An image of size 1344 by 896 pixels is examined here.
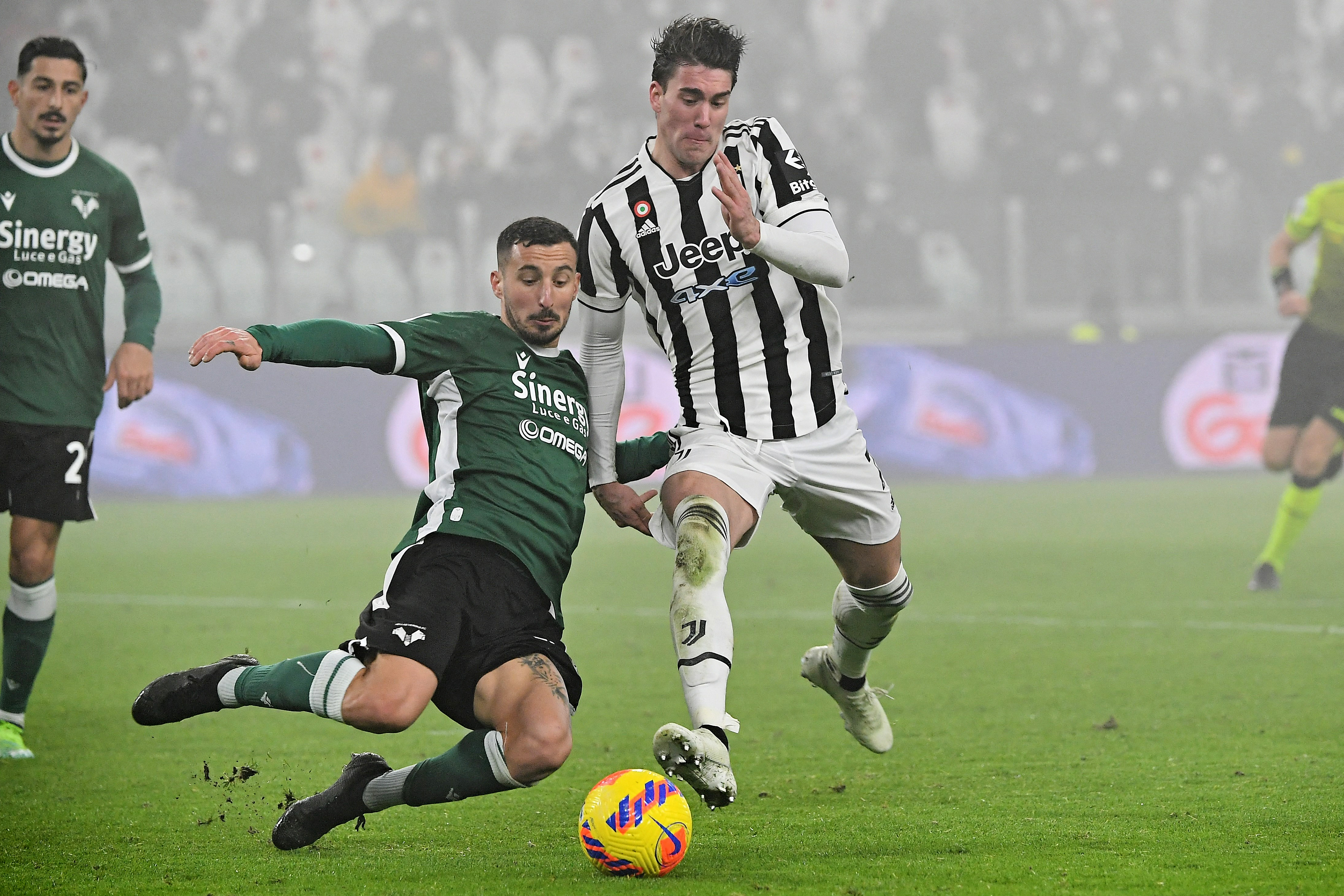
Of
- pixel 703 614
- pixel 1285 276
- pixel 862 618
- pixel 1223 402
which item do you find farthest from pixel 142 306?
pixel 1223 402

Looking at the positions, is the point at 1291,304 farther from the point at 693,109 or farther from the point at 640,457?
the point at 693,109

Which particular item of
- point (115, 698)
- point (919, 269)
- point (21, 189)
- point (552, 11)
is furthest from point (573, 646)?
point (552, 11)

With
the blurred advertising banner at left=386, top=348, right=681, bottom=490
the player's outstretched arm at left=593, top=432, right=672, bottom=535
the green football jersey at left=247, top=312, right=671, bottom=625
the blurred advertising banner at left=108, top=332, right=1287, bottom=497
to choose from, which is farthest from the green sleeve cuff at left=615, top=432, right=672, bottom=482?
the blurred advertising banner at left=386, top=348, right=681, bottom=490

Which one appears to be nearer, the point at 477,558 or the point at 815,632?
the point at 477,558

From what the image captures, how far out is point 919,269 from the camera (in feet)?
63.9

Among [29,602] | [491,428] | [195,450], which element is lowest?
[195,450]

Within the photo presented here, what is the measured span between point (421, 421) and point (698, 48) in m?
13.3

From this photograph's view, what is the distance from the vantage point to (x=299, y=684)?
12.0ft

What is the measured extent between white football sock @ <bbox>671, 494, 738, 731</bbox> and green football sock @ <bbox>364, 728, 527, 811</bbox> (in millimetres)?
484

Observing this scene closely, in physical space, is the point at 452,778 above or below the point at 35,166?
below

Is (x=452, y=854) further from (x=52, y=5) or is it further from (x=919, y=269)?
(x=52, y=5)

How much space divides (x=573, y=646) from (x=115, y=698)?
7.69 feet

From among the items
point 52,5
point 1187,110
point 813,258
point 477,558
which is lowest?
point 477,558

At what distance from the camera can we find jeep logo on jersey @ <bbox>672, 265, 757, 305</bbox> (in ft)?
14.1
